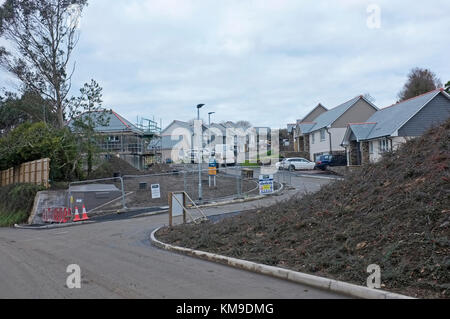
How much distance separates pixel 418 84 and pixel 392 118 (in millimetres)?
27709

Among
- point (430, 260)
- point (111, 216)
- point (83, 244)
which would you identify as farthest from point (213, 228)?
point (111, 216)

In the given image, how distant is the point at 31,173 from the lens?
1124 inches

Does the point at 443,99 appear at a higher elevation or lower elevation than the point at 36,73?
lower

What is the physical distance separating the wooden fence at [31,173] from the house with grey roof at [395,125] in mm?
20804

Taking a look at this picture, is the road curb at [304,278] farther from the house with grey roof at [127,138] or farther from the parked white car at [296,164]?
the house with grey roof at [127,138]

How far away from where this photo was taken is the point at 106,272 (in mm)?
8961

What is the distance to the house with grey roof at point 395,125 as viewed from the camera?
3170cm

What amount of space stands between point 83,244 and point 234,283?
7.84 meters

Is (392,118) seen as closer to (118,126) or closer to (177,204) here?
(177,204)

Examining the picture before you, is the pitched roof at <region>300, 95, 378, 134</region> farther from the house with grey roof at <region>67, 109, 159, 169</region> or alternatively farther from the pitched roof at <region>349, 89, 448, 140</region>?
the house with grey roof at <region>67, 109, 159, 169</region>

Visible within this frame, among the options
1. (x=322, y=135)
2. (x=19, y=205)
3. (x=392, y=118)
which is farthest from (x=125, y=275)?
(x=322, y=135)

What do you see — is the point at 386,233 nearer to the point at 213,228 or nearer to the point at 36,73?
the point at 213,228

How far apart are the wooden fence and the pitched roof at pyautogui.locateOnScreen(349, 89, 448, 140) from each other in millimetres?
23905

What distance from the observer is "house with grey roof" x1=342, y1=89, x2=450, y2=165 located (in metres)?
31.7
